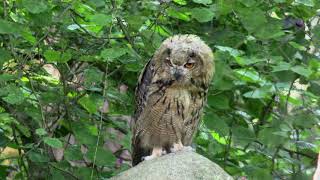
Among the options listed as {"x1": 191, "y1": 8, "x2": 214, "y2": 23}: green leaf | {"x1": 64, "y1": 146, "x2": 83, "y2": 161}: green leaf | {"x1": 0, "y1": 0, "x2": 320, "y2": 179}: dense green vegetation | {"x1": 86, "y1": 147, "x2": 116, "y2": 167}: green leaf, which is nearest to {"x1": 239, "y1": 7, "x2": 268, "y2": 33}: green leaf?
{"x1": 0, "y1": 0, "x2": 320, "y2": 179}: dense green vegetation

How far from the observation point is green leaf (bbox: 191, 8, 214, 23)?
4.43 meters

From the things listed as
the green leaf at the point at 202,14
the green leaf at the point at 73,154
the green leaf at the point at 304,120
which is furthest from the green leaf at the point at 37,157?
the green leaf at the point at 304,120

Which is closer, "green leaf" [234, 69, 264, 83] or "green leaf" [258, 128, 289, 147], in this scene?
"green leaf" [258, 128, 289, 147]

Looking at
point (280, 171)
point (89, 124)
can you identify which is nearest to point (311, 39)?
point (280, 171)

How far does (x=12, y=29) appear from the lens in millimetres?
3953

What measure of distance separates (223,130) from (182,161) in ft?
3.56

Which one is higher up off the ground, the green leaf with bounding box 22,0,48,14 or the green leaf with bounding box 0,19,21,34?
the green leaf with bounding box 22,0,48,14

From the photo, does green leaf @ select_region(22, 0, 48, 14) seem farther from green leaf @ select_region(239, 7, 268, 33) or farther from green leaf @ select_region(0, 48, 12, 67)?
green leaf @ select_region(239, 7, 268, 33)

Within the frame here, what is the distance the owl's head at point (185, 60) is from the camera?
4.71m

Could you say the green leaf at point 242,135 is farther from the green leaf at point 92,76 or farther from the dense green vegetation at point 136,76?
the green leaf at point 92,76

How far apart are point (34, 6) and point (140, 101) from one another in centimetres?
130

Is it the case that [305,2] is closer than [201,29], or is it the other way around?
[305,2]

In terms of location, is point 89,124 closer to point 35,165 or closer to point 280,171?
point 35,165

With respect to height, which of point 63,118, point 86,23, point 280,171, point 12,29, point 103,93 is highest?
point 12,29
